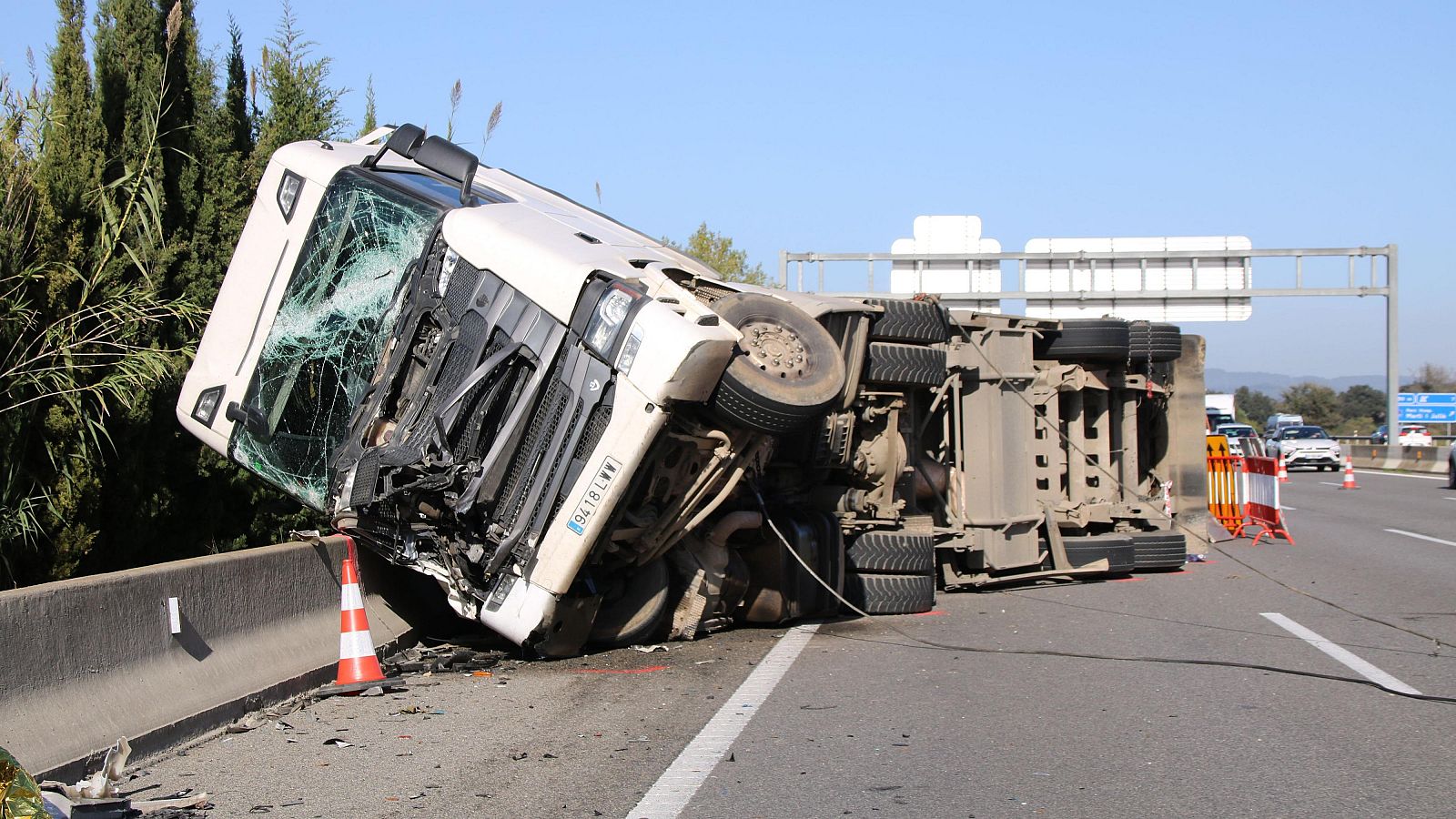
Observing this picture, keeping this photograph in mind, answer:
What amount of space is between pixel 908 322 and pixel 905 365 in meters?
0.39

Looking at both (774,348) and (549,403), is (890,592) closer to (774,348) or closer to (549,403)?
(774,348)

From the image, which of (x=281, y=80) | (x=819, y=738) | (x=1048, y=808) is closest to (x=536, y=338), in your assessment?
(x=819, y=738)

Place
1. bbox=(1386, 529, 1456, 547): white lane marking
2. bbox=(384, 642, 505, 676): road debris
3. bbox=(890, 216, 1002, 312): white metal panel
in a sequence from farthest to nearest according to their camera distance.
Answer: bbox=(890, 216, 1002, 312): white metal panel, bbox=(1386, 529, 1456, 547): white lane marking, bbox=(384, 642, 505, 676): road debris

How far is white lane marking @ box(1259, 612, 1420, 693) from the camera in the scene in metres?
6.70

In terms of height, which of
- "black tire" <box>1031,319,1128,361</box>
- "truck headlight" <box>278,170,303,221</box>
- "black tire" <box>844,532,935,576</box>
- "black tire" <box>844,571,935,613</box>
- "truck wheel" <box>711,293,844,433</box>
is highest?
"truck headlight" <box>278,170,303,221</box>

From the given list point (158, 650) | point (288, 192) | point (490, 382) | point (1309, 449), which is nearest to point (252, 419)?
point (288, 192)

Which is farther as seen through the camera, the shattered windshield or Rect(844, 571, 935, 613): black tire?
Rect(844, 571, 935, 613): black tire

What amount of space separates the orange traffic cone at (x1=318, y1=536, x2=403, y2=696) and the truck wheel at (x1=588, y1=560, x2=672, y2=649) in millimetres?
1229

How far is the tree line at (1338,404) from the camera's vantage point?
313ft

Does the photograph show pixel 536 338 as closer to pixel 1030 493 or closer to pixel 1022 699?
pixel 1022 699

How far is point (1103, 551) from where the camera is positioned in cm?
1116

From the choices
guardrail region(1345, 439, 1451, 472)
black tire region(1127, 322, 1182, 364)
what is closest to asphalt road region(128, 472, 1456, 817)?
black tire region(1127, 322, 1182, 364)

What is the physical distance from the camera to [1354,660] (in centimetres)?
734

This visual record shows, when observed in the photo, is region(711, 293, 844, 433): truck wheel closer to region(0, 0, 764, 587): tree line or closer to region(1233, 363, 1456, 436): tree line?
region(0, 0, 764, 587): tree line
